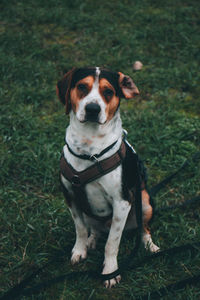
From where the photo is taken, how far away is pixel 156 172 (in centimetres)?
362

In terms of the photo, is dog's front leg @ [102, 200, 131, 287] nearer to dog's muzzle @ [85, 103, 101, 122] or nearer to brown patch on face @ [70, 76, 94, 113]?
dog's muzzle @ [85, 103, 101, 122]

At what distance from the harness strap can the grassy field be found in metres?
0.77

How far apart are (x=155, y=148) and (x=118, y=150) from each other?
161 centimetres

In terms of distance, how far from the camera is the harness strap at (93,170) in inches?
88.3

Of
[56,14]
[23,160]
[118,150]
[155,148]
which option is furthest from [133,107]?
[56,14]

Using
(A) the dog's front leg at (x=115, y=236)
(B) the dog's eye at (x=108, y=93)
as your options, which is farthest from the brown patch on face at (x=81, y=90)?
Result: (A) the dog's front leg at (x=115, y=236)

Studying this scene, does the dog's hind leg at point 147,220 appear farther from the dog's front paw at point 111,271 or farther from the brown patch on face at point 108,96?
the brown patch on face at point 108,96

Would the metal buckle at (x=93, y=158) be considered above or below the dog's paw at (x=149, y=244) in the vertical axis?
above

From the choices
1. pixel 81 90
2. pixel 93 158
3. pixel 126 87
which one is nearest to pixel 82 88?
pixel 81 90

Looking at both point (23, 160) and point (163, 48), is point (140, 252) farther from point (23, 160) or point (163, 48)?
point (163, 48)

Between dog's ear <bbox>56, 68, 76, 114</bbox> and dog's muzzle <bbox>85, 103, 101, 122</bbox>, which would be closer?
dog's muzzle <bbox>85, 103, 101, 122</bbox>

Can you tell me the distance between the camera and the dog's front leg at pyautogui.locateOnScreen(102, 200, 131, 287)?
Answer: 2.35 metres

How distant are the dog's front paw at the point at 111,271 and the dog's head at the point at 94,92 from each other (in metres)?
1.15

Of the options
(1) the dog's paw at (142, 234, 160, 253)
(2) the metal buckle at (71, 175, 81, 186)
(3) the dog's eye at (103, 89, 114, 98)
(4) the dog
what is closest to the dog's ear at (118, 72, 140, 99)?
(4) the dog
